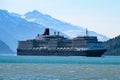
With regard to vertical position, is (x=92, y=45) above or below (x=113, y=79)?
above

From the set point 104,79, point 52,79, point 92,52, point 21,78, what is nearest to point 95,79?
point 104,79

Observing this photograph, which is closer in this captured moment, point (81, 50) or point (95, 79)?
point (95, 79)

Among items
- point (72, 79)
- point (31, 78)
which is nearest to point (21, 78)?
point (31, 78)

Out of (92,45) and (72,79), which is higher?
(92,45)

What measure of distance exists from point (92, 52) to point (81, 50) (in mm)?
5377

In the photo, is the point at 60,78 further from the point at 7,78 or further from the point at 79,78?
the point at 7,78

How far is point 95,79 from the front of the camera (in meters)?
59.8

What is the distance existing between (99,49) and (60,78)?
134600 millimetres

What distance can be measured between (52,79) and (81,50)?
137915mm

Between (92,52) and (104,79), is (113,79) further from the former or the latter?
(92,52)

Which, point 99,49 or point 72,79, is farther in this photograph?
point 99,49

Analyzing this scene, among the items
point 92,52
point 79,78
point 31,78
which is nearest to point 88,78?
point 79,78

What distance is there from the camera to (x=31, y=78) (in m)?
60.1

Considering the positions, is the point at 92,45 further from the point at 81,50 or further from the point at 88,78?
the point at 88,78
